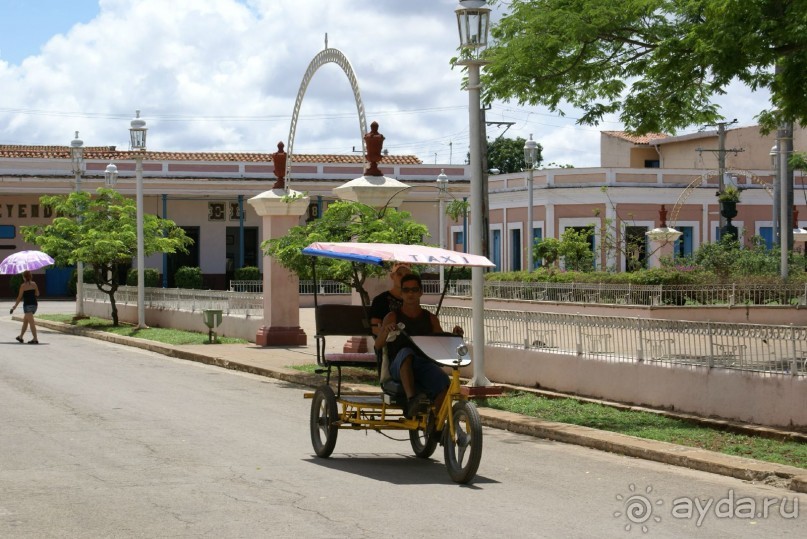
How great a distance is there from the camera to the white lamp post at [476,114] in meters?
15.7

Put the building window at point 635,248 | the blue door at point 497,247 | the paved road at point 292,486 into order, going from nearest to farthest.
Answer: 1. the paved road at point 292,486
2. the building window at point 635,248
3. the blue door at point 497,247

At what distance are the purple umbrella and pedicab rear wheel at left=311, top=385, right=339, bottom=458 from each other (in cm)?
2172

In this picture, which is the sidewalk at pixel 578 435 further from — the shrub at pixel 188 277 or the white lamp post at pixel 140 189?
the shrub at pixel 188 277

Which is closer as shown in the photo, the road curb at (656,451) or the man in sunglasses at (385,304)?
the road curb at (656,451)

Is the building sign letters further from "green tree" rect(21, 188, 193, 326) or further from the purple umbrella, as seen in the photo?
the purple umbrella

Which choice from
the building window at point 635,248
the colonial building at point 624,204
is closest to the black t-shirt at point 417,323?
the building window at point 635,248

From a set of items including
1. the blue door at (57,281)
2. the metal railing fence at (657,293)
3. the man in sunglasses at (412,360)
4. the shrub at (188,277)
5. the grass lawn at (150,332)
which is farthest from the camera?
the blue door at (57,281)

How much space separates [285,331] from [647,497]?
16322 millimetres

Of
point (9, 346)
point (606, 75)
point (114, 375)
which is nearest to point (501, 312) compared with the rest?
point (606, 75)

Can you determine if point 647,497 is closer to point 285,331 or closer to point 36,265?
point 285,331

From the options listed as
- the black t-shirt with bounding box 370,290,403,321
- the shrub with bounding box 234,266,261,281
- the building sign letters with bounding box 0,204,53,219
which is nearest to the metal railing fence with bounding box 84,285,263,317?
the shrub with bounding box 234,266,261,281

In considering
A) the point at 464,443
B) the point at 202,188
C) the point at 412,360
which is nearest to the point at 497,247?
the point at 202,188

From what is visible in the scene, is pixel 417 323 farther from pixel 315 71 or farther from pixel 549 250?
pixel 549 250

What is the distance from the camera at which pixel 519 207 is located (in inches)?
2138
